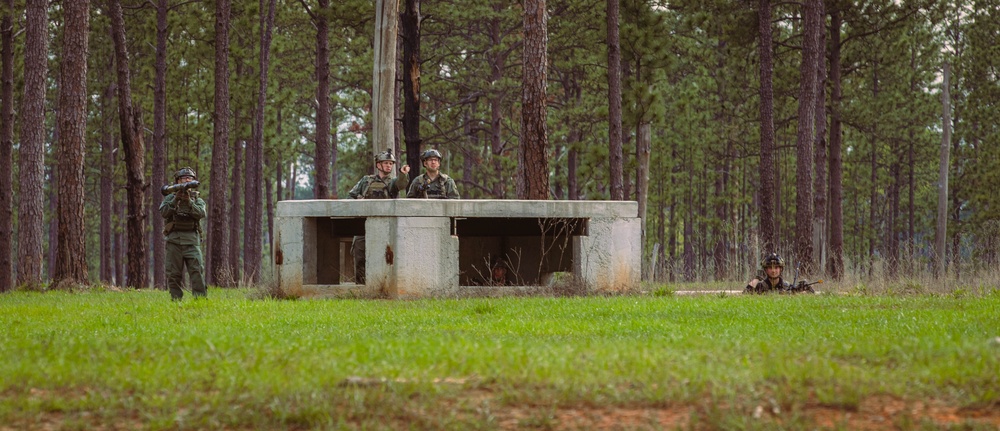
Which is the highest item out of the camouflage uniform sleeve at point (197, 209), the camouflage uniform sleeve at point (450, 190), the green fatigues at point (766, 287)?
the camouflage uniform sleeve at point (450, 190)

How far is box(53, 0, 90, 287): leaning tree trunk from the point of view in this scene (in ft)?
66.7

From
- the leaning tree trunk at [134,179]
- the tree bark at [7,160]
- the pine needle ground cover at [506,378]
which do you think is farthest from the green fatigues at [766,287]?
the tree bark at [7,160]

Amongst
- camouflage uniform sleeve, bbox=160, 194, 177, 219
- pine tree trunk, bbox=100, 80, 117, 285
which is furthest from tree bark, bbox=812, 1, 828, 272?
pine tree trunk, bbox=100, 80, 117, 285

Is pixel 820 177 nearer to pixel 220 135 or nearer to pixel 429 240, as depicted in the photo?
pixel 429 240

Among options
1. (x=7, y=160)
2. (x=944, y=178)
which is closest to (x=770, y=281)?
(x=7, y=160)

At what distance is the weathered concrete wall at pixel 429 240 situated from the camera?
15625 millimetres

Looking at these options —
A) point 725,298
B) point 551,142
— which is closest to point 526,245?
point 725,298

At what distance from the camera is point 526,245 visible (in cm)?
2097

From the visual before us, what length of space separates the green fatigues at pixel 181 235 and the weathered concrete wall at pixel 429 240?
1477 millimetres

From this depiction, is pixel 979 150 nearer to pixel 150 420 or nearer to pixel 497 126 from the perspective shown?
pixel 497 126

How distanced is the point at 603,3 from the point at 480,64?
8.75 metres

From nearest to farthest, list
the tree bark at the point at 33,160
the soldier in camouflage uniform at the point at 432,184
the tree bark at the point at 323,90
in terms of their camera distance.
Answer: the soldier in camouflage uniform at the point at 432,184
the tree bark at the point at 33,160
the tree bark at the point at 323,90

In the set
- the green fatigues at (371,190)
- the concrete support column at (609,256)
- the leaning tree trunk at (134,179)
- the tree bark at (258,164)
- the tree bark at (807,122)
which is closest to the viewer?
the concrete support column at (609,256)

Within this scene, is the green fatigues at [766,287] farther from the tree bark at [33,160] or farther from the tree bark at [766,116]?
the tree bark at [33,160]
